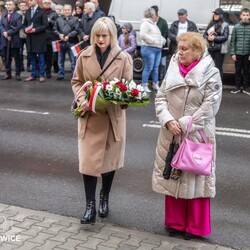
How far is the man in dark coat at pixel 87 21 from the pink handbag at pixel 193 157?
9.06 meters

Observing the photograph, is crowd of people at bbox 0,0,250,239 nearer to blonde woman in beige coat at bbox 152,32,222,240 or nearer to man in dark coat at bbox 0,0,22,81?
blonde woman in beige coat at bbox 152,32,222,240

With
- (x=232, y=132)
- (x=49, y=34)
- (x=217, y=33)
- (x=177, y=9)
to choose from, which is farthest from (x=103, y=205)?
(x=49, y=34)

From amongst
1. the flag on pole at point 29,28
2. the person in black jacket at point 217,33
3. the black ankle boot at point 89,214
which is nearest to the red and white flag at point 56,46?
the flag on pole at point 29,28

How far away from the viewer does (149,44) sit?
1211 cm

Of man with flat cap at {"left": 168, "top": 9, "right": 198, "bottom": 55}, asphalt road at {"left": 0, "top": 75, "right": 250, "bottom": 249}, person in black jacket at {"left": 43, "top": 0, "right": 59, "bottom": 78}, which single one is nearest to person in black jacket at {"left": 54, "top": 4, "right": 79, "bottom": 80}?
person in black jacket at {"left": 43, "top": 0, "right": 59, "bottom": 78}

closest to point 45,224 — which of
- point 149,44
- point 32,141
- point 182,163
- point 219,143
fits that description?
point 182,163

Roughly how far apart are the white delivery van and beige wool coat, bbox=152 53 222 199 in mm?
8366

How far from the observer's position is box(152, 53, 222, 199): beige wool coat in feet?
15.4

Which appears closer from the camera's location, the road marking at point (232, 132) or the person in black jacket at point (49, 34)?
the road marking at point (232, 132)

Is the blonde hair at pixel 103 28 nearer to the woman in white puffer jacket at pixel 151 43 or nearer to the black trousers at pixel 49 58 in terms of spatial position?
the woman in white puffer jacket at pixel 151 43

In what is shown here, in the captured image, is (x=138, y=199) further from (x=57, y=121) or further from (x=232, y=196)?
(x=57, y=121)

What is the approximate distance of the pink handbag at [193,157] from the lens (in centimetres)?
466

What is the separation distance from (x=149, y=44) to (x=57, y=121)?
11.5ft

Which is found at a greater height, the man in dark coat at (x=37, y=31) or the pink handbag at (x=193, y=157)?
the man in dark coat at (x=37, y=31)
